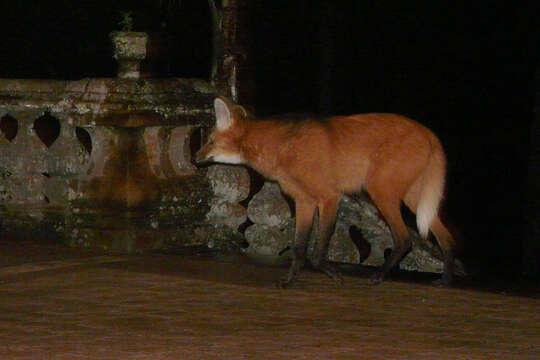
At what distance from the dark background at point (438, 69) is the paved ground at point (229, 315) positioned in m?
6.02

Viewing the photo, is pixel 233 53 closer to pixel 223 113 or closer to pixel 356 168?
pixel 223 113

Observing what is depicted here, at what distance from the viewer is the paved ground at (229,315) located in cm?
585

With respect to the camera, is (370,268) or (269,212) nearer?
(370,268)

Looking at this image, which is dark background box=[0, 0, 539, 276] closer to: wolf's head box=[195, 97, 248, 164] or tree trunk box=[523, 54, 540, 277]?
tree trunk box=[523, 54, 540, 277]

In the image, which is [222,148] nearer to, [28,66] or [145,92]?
[145,92]

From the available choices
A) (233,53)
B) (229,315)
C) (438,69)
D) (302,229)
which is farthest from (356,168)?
(438,69)

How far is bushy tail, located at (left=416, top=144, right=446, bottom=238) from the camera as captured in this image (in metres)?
8.59

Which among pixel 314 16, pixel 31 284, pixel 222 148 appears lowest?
pixel 31 284

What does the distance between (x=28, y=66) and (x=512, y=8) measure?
26.2 feet

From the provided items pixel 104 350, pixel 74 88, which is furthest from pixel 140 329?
pixel 74 88

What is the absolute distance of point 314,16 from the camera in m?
15.3

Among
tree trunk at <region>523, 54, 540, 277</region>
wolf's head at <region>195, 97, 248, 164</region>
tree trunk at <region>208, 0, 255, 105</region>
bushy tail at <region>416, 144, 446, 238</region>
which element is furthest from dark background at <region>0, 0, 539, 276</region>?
bushy tail at <region>416, 144, 446, 238</region>

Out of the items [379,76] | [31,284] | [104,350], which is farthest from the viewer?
[379,76]

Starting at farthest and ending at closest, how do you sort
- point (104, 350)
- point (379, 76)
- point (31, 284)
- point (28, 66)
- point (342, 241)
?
point (28, 66) → point (379, 76) → point (342, 241) → point (31, 284) → point (104, 350)
